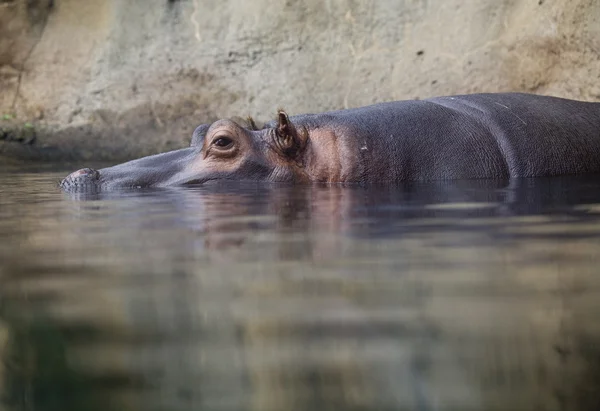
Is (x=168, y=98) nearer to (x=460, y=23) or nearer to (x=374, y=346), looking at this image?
(x=460, y=23)

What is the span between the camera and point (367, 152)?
4941 mm

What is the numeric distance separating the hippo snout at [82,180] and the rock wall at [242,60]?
3670 mm

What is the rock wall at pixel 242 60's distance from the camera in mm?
7434

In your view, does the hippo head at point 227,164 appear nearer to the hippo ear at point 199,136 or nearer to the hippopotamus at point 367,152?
the hippopotamus at point 367,152

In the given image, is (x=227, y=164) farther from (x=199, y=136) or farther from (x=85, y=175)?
(x=85, y=175)

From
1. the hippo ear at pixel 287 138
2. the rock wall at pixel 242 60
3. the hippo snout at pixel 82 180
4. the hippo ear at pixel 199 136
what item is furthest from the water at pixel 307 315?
the rock wall at pixel 242 60

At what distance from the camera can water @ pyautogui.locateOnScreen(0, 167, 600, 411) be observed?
104 cm

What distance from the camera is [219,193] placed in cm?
417

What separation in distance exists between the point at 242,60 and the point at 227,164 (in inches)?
173

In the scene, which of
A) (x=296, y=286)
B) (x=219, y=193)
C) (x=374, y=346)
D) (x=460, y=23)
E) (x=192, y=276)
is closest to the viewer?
(x=374, y=346)

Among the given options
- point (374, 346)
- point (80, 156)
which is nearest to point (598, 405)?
point (374, 346)

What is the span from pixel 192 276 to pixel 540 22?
243 inches

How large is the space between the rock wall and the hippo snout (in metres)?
3.67

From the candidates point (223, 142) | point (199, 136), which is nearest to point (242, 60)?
point (199, 136)
